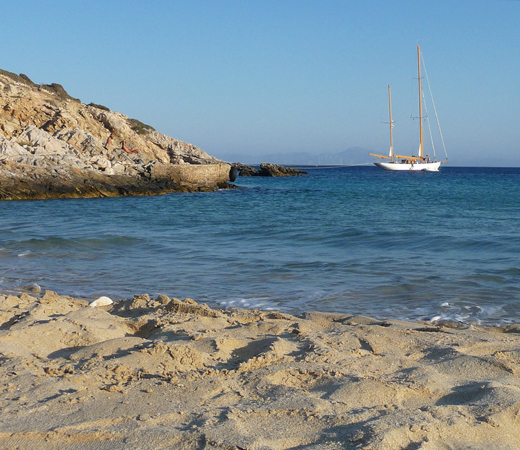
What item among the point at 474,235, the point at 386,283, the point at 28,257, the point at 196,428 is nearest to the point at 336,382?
the point at 196,428

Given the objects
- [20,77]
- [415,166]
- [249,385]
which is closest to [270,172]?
[415,166]

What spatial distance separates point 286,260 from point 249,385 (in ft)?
20.2

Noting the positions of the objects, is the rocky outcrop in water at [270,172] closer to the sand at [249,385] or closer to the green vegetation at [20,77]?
the green vegetation at [20,77]

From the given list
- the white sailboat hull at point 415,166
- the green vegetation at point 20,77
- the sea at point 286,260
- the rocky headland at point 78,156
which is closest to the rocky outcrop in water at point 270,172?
the white sailboat hull at point 415,166

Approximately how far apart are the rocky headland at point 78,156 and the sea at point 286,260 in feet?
21.3

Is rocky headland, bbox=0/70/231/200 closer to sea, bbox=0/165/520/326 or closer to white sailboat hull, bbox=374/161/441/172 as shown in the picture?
sea, bbox=0/165/520/326

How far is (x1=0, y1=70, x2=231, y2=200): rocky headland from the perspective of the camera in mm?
22922

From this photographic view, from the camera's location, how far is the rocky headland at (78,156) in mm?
22922

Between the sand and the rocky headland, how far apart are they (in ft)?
65.8

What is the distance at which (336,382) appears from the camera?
315 cm

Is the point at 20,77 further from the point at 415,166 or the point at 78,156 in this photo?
the point at 415,166

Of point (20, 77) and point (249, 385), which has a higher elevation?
point (20, 77)

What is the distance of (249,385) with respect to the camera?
312cm

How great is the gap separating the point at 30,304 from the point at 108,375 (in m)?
2.46
